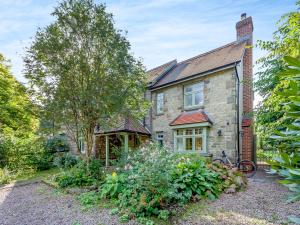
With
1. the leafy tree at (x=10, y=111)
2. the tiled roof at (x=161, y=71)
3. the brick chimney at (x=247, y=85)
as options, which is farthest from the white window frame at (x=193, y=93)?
the leafy tree at (x=10, y=111)

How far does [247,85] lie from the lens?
1099cm

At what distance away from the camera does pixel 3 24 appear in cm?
732

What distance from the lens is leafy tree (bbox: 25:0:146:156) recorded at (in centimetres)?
747

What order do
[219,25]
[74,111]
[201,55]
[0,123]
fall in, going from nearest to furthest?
[219,25]
[74,111]
[0,123]
[201,55]

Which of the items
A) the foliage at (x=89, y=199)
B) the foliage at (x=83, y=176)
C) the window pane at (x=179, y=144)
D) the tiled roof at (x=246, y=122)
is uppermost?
the tiled roof at (x=246, y=122)

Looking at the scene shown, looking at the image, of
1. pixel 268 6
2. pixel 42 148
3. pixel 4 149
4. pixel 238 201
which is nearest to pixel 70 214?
pixel 238 201

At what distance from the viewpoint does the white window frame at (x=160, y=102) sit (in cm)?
1367

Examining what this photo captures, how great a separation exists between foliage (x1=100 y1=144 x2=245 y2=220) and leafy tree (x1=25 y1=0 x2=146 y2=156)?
2.81 m

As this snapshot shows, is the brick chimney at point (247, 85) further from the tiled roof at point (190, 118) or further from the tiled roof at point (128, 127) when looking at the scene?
the tiled roof at point (128, 127)

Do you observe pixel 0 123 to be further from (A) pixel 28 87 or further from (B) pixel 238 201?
(B) pixel 238 201

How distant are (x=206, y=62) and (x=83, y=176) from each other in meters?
9.63

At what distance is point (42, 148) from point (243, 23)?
1537 centimetres

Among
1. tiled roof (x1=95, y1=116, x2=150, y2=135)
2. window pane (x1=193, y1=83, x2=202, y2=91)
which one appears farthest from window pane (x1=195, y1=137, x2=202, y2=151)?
tiled roof (x1=95, y1=116, x2=150, y2=135)

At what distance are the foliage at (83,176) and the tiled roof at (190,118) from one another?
542 centimetres
